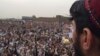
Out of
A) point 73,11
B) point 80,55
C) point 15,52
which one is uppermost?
point 73,11

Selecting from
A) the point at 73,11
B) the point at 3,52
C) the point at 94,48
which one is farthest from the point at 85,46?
the point at 3,52

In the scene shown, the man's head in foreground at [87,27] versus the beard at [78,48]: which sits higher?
the man's head in foreground at [87,27]

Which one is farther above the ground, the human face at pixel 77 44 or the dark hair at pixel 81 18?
the dark hair at pixel 81 18

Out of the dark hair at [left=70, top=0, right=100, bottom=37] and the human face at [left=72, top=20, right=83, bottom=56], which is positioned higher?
the dark hair at [left=70, top=0, right=100, bottom=37]

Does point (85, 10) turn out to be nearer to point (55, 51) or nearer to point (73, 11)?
point (73, 11)

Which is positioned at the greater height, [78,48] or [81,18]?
[81,18]

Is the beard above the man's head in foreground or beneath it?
beneath
